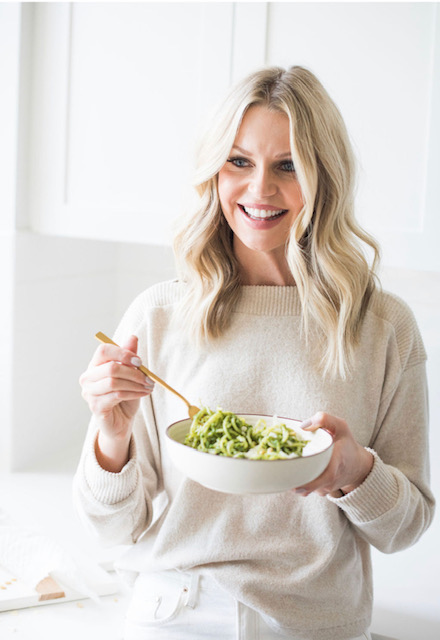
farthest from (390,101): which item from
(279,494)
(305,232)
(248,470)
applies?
(248,470)

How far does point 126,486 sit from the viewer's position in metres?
1.21

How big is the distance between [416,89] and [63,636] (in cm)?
119

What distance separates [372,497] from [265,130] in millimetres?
557

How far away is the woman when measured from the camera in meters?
1.18

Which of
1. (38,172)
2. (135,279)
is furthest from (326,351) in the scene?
(135,279)

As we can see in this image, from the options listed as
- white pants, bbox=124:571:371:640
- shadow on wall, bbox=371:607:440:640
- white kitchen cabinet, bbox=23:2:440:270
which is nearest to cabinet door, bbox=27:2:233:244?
white kitchen cabinet, bbox=23:2:440:270

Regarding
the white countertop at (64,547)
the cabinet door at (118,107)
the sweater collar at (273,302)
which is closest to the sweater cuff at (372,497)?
the sweater collar at (273,302)

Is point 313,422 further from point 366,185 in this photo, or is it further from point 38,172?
point 38,172

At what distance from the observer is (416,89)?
1.50 meters

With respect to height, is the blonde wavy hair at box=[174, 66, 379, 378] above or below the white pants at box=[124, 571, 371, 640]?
above

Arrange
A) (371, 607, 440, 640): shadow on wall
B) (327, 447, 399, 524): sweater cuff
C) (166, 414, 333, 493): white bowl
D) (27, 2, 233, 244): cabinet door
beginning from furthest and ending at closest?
(27, 2, 233, 244): cabinet door
(371, 607, 440, 640): shadow on wall
(327, 447, 399, 524): sweater cuff
(166, 414, 333, 493): white bowl

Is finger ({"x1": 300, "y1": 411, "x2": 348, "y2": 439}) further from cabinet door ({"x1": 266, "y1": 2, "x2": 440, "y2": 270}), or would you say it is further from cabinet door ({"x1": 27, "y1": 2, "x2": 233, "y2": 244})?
cabinet door ({"x1": 27, "y1": 2, "x2": 233, "y2": 244})

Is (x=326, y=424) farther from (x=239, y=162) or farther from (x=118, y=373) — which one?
(x=239, y=162)

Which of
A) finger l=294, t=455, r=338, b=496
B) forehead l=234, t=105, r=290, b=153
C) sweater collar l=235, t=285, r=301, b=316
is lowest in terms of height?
finger l=294, t=455, r=338, b=496
